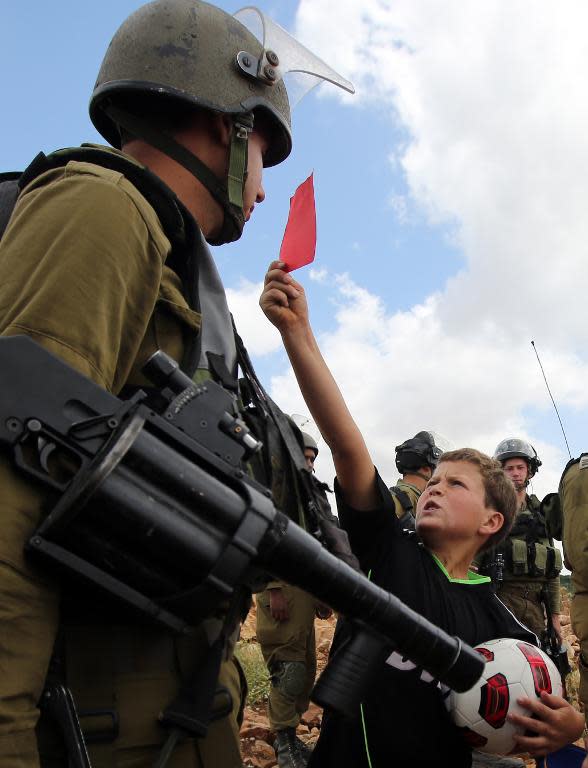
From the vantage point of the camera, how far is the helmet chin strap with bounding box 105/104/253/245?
6.72ft

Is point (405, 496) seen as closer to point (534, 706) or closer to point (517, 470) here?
point (517, 470)

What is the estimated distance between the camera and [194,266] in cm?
171

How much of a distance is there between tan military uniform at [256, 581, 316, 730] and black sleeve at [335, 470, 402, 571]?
3431 millimetres

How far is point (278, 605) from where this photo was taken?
20.3 ft

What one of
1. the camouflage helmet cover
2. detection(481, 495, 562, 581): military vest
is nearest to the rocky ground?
detection(481, 495, 562, 581): military vest

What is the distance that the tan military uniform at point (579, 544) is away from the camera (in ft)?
16.6

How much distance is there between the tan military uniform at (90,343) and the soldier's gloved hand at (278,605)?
4.76 meters

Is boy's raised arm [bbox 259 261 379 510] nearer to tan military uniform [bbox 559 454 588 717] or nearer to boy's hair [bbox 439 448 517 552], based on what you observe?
boy's hair [bbox 439 448 517 552]

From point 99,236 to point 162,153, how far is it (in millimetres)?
766

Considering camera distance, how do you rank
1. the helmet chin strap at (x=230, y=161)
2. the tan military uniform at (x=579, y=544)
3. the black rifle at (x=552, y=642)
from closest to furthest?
the helmet chin strap at (x=230, y=161) → the tan military uniform at (x=579, y=544) → the black rifle at (x=552, y=642)

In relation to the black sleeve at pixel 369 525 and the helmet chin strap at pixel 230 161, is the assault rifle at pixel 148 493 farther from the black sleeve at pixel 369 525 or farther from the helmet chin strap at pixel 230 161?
the black sleeve at pixel 369 525

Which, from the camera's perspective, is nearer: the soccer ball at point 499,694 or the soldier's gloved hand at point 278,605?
the soccer ball at point 499,694

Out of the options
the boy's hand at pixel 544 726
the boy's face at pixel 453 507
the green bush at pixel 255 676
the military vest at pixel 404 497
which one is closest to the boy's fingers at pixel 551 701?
the boy's hand at pixel 544 726

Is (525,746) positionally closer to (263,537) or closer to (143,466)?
(263,537)
